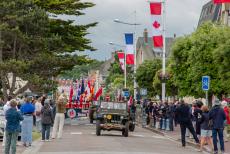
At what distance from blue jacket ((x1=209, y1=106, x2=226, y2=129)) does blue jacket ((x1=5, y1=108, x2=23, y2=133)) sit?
7148 mm

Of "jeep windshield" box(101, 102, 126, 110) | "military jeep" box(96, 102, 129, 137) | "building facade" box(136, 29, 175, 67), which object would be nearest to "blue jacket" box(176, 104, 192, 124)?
"military jeep" box(96, 102, 129, 137)

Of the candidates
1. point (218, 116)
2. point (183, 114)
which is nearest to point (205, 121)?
point (218, 116)

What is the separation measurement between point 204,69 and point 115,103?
20.4m

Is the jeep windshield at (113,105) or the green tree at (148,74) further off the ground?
the green tree at (148,74)

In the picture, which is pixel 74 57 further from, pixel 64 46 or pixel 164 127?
pixel 164 127

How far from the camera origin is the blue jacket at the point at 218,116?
81.7 ft

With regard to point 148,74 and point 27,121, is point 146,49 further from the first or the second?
point 27,121

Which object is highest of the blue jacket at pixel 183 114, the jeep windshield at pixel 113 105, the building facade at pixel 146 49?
the building facade at pixel 146 49

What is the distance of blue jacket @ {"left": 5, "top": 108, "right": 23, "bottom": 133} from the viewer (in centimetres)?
2083

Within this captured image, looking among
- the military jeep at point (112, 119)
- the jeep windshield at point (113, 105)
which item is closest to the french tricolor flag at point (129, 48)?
the jeep windshield at point (113, 105)

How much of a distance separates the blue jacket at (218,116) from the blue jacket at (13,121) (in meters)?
7.15

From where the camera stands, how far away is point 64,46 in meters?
56.0

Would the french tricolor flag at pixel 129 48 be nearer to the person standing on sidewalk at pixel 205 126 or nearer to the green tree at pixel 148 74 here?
the green tree at pixel 148 74

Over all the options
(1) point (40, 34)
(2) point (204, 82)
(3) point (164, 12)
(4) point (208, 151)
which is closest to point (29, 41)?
(1) point (40, 34)
